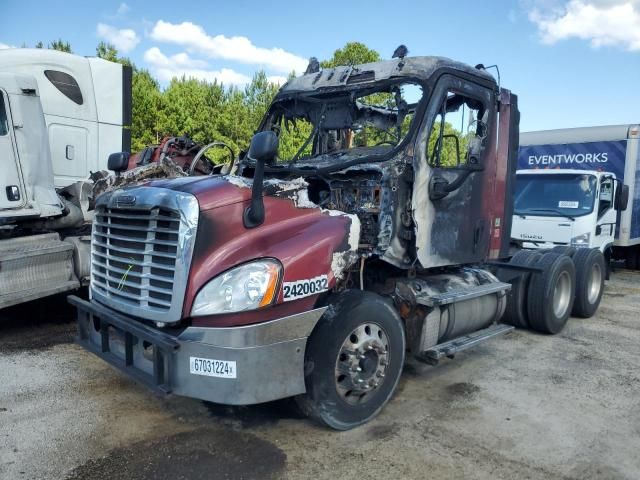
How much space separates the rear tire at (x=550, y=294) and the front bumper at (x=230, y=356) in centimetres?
382

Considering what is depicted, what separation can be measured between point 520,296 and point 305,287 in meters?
3.97

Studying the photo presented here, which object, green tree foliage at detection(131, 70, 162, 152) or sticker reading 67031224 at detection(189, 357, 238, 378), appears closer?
sticker reading 67031224 at detection(189, 357, 238, 378)

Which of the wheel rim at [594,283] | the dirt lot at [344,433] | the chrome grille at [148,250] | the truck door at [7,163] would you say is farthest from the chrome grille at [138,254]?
the wheel rim at [594,283]

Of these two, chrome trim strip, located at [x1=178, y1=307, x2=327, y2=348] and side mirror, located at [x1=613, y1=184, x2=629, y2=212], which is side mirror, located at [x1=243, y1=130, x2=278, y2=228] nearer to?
chrome trim strip, located at [x1=178, y1=307, x2=327, y2=348]

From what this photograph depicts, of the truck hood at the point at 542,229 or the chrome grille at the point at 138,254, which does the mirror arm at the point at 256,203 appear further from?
the truck hood at the point at 542,229

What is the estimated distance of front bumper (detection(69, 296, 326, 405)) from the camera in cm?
313

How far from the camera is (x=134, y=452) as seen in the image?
3.39 m

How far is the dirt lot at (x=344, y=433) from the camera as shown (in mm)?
3275

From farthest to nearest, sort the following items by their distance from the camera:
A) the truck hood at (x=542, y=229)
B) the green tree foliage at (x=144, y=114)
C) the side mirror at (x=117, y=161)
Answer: the green tree foliage at (x=144, y=114)
the truck hood at (x=542, y=229)
the side mirror at (x=117, y=161)

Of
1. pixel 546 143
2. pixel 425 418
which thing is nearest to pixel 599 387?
pixel 425 418

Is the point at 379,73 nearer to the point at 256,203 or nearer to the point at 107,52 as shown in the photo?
the point at 256,203

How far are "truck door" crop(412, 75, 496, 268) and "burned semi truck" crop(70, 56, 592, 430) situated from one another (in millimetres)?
16

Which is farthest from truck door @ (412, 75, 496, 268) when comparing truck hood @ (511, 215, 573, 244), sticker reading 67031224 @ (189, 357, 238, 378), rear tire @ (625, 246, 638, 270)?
rear tire @ (625, 246, 638, 270)

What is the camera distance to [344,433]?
3.71 meters
